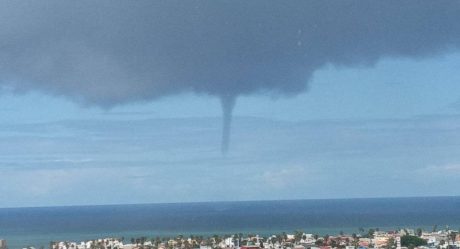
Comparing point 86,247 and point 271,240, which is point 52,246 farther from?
point 271,240

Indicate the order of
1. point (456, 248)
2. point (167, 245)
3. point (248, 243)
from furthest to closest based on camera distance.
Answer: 1. point (248, 243)
2. point (167, 245)
3. point (456, 248)

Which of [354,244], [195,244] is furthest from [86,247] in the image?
[354,244]

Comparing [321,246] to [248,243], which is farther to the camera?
[248,243]

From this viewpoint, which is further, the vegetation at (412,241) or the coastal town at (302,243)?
the vegetation at (412,241)

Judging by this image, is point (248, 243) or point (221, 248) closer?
point (221, 248)

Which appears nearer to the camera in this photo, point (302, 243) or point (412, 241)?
point (412, 241)

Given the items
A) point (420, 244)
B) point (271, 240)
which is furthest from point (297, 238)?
point (420, 244)

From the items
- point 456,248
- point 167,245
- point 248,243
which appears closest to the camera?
point 456,248

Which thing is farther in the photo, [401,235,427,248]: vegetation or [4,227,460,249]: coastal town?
[401,235,427,248]: vegetation

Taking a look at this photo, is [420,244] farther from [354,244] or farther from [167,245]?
[167,245]
